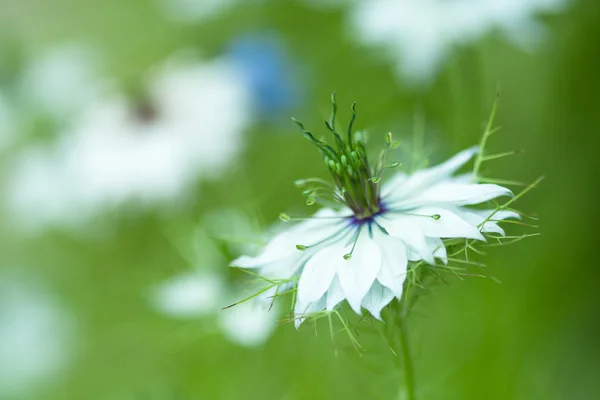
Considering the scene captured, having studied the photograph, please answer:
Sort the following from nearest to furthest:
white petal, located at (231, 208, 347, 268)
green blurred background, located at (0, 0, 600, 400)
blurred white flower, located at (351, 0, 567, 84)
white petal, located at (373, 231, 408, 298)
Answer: white petal, located at (373, 231, 408, 298) → white petal, located at (231, 208, 347, 268) → green blurred background, located at (0, 0, 600, 400) → blurred white flower, located at (351, 0, 567, 84)

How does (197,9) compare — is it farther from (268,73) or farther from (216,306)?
(216,306)

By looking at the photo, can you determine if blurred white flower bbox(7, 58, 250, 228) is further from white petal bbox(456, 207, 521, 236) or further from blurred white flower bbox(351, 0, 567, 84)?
white petal bbox(456, 207, 521, 236)

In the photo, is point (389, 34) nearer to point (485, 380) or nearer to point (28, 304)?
point (485, 380)

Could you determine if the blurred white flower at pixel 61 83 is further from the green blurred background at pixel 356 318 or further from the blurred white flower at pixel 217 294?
the blurred white flower at pixel 217 294


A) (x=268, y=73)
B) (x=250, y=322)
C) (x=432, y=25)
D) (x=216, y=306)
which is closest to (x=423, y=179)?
(x=250, y=322)

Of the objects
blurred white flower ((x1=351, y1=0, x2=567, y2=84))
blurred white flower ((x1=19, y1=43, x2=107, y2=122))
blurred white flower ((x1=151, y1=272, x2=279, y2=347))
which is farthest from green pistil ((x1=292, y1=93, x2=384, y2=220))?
blurred white flower ((x1=19, y1=43, x2=107, y2=122))

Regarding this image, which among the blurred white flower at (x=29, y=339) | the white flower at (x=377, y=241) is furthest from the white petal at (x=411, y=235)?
the blurred white flower at (x=29, y=339)
